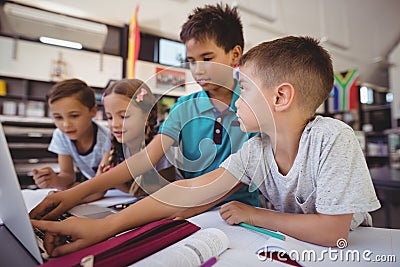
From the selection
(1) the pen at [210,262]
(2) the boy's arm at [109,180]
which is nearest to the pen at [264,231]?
(1) the pen at [210,262]

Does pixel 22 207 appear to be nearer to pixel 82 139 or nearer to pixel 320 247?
pixel 320 247

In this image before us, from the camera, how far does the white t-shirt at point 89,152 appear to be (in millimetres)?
933

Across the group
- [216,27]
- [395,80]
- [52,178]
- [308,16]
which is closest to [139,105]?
[216,27]

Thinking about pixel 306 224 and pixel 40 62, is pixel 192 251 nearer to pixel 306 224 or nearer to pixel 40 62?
pixel 306 224

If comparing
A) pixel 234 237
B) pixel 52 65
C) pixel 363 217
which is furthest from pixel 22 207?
pixel 52 65

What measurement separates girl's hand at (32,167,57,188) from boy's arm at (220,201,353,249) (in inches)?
23.3

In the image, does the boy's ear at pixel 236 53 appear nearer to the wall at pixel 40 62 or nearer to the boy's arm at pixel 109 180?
the boy's arm at pixel 109 180

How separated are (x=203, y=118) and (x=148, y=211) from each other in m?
0.22

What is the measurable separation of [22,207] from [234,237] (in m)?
0.28

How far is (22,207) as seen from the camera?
34cm

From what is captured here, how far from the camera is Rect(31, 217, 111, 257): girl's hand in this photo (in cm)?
34

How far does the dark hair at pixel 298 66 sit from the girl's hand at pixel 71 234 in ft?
1.12

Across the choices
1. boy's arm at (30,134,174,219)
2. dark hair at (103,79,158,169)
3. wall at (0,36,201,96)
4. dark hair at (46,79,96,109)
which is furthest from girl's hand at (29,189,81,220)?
wall at (0,36,201,96)

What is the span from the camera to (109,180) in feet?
2.14
